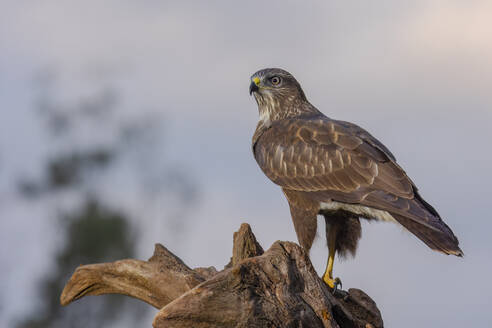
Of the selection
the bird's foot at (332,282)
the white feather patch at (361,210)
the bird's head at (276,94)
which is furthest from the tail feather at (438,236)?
the bird's head at (276,94)

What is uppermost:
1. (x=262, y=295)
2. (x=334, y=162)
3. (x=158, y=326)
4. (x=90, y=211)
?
(x=90, y=211)

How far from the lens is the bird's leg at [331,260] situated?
8.62 meters

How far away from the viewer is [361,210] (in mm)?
8594

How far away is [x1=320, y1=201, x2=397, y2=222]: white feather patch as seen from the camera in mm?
8445

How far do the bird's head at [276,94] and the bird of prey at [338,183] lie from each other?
34 centimetres

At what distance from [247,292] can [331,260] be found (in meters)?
2.78

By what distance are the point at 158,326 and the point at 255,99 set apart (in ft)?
17.3

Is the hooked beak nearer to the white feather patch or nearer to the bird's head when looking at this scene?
the bird's head

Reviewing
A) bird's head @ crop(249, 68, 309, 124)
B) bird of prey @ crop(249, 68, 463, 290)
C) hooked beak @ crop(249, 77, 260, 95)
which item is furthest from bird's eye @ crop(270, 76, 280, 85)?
bird of prey @ crop(249, 68, 463, 290)

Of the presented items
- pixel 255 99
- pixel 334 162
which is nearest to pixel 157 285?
pixel 334 162

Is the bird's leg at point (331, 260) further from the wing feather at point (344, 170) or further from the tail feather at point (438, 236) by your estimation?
the tail feather at point (438, 236)

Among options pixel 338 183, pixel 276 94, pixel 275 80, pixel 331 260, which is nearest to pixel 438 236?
pixel 338 183

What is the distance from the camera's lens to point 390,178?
27.7ft

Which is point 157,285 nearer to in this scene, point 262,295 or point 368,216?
point 262,295
